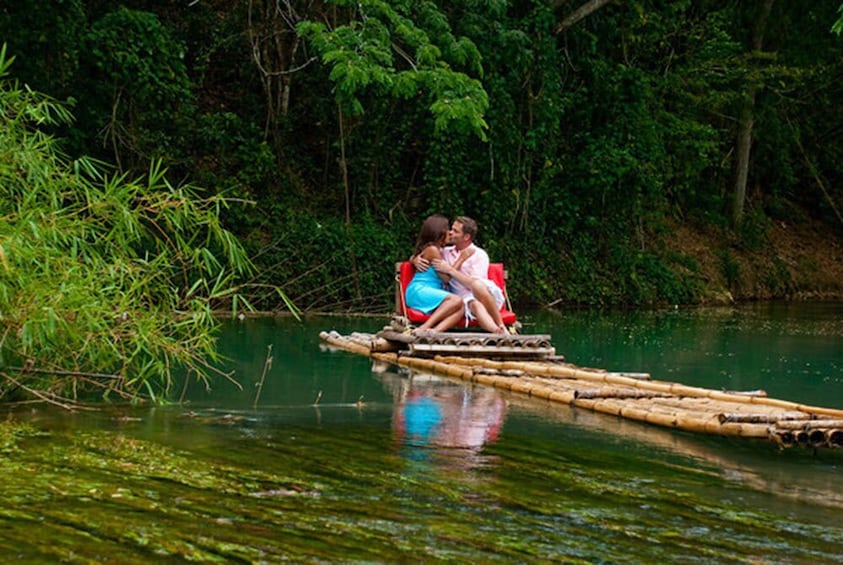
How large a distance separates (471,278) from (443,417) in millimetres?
3385

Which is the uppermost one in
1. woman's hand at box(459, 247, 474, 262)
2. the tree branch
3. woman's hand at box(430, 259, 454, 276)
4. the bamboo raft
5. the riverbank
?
the tree branch

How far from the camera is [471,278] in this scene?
1171 centimetres

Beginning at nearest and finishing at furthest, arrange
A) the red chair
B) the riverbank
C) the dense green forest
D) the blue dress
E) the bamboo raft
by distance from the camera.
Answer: the bamboo raft → the blue dress → the red chair → the dense green forest → the riverbank

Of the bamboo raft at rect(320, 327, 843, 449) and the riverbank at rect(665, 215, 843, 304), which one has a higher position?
the riverbank at rect(665, 215, 843, 304)

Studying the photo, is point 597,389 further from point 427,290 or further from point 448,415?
point 427,290

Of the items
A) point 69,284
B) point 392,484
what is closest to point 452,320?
point 69,284

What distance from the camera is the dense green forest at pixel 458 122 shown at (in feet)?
57.7

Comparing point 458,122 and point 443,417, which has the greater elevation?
point 458,122

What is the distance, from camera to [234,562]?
439 centimetres

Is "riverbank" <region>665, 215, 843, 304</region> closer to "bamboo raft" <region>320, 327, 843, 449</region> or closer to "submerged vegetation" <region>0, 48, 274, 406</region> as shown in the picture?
"bamboo raft" <region>320, 327, 843, 449</region>

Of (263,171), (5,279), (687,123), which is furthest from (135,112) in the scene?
(5,279)

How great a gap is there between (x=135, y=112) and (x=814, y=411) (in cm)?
1302

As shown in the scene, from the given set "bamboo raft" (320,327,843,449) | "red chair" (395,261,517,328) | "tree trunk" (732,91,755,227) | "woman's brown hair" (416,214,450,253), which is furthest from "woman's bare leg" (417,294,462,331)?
"tree trunk" (732,91,755,227)

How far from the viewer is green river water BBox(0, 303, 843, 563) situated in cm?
473
